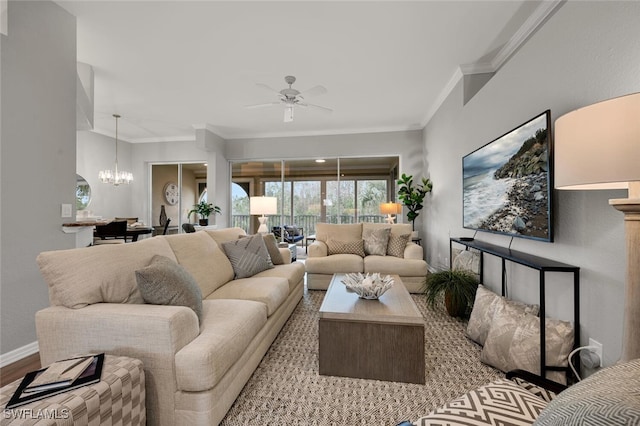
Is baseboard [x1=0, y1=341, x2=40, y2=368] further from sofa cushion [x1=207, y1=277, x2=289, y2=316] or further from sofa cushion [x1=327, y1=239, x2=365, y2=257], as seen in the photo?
sofa cushion [x1=327, y1=239, x2=365, y2=257]

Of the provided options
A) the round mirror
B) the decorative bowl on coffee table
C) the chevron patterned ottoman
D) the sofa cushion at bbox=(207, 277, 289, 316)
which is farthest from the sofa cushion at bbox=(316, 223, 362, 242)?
the round mirror

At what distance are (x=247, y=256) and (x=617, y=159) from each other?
2.63 meters

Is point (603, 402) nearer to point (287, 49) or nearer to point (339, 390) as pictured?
point (339, 390)

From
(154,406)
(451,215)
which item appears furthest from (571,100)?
(154,406)

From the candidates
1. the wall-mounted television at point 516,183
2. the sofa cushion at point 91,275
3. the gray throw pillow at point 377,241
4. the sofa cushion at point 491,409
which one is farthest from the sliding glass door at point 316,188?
the sofa cushion at point 491,409

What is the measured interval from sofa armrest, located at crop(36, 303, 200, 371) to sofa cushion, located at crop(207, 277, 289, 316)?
75 cm

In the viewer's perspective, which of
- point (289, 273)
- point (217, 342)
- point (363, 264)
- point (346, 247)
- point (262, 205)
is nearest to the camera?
point (217, 342)

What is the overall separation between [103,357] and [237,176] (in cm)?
581

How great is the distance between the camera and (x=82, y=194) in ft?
17.7

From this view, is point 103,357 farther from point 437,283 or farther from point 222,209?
point 222,209

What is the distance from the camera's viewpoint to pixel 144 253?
183 centimetres

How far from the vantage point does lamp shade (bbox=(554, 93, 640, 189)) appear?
99 cm

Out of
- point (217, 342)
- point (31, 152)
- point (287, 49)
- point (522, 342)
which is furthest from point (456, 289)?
point (31, 152)

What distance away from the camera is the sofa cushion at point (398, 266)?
3.69 metres
